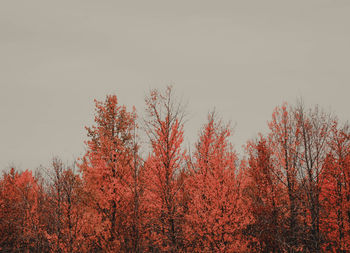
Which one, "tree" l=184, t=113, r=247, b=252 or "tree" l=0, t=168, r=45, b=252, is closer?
"tree" l=184, t=113, r=247, b=252

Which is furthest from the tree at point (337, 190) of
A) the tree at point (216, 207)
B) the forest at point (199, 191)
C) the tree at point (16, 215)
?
the tree at point (16, 215)

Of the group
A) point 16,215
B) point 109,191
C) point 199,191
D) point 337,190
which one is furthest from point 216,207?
point 16,215

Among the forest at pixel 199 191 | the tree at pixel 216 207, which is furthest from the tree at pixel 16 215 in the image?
the tree at pixel 216 207

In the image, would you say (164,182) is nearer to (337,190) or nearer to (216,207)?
(216,207)

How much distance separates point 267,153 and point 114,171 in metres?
8.44

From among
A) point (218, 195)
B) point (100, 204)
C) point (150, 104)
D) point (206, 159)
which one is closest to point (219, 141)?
point (206, 159)

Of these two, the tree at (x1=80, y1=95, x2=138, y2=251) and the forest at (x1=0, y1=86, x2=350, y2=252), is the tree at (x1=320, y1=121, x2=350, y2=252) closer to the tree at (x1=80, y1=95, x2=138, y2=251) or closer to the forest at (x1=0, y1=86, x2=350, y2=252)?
the forest at (x1=0, y1=86, x2=350, y2=252)

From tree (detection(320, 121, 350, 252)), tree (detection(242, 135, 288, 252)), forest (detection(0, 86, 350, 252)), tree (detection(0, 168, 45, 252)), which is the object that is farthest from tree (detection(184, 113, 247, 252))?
tree (detection(0, 168, 45, 252))

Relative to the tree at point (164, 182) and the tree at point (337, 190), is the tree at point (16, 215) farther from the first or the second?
the tree at point (337, 190)

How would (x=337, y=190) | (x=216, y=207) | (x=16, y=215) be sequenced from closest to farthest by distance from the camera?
(x=216, y=207)
(x=337, y=190)
(x=16, y=215)

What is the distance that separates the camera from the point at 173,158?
465 inches

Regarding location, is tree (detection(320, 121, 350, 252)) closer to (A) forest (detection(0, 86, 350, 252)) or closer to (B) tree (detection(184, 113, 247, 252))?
(A) forest (detection(0, 86, 350, 252))

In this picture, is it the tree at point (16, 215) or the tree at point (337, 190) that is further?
the tree at point (16, 215)

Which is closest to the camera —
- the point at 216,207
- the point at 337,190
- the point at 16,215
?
the point at 216,207
